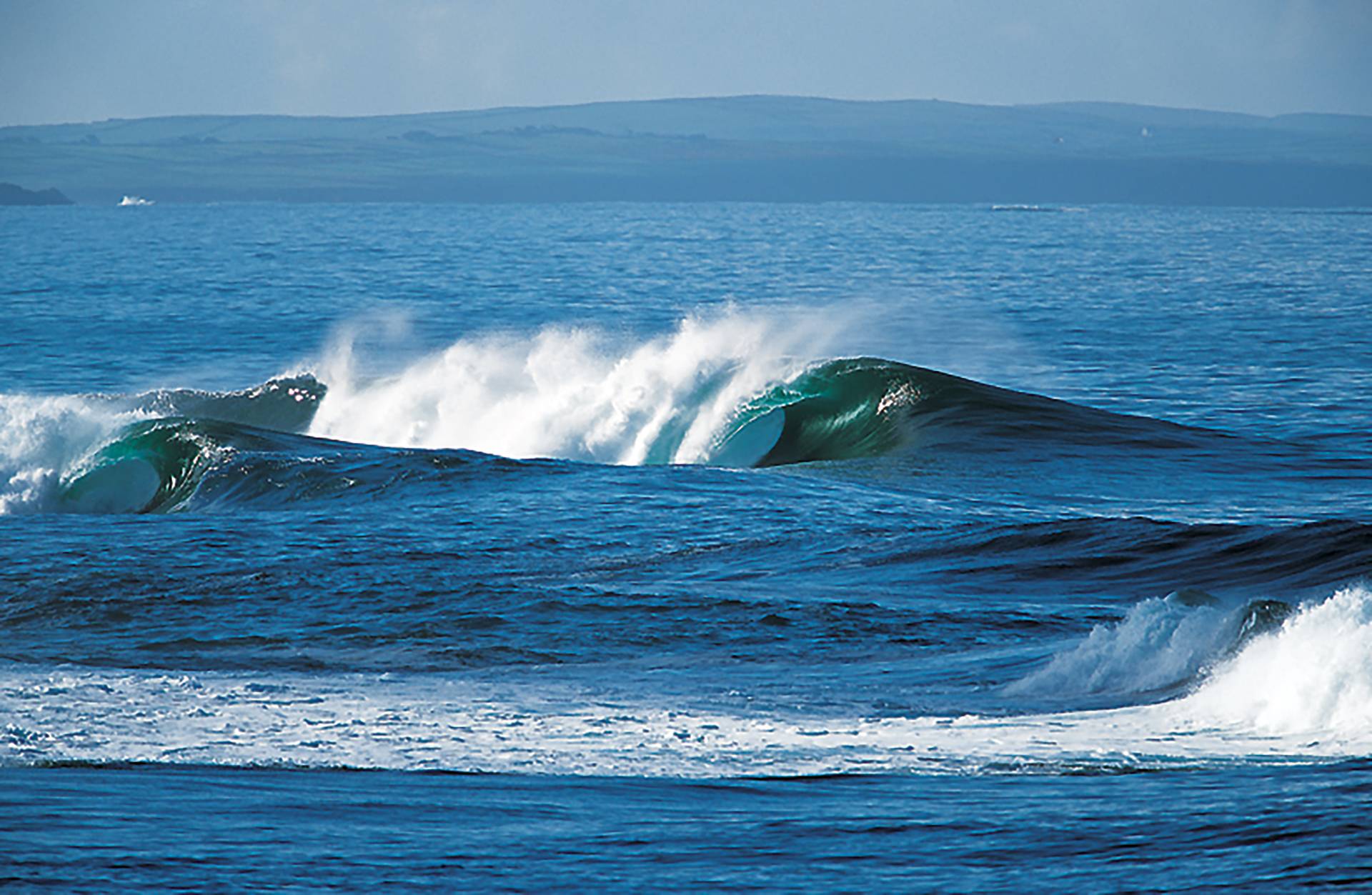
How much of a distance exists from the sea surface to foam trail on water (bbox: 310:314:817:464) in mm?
79

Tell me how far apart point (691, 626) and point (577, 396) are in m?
12.1

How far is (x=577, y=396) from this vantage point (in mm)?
21891

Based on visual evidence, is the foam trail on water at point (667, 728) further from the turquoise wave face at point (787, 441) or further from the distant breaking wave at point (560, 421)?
the distant breaking wave at point (560, 421)

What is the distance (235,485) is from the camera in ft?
54.3

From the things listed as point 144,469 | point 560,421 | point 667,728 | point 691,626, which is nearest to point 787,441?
point 560,421

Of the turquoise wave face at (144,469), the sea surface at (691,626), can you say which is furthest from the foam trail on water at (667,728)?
the turquoise wave face at (144,469)

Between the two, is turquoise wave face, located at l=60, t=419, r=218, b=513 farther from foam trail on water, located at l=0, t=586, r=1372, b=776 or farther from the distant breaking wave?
foam trail on water, located at l=0, t=586, r=1372, b=776

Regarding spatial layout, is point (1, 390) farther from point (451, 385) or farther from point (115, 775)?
point (115, 775)

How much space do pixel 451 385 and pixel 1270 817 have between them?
18.9 m

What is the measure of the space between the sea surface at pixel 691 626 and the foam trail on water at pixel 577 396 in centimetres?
8

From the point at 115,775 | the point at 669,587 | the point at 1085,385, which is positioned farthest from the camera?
the point at 1085,385

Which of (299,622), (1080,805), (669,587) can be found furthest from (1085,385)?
(1080,805)

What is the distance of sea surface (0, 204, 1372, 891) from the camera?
5625mm

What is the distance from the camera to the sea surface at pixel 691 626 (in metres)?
5.62
